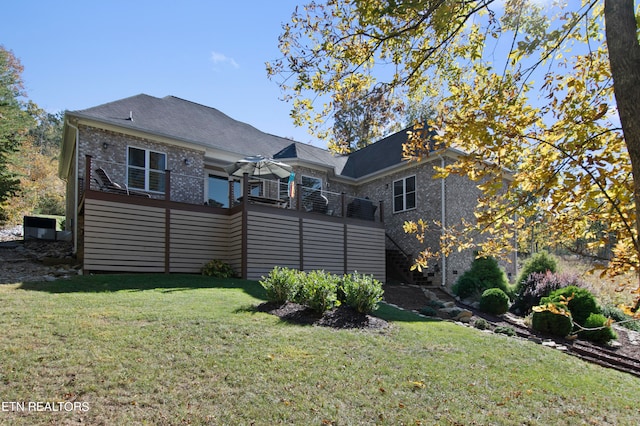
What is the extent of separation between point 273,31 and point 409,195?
12.4 metres

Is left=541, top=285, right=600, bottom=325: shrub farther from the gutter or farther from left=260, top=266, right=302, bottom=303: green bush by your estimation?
left=260, top=266, right=302, bottom=303: green bush

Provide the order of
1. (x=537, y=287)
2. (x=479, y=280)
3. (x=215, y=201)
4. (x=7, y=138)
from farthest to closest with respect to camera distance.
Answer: (x=7, y=138)
(x=215, y=201)
(x=479, y=280)
(x=537, y=287)

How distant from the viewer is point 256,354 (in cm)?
531

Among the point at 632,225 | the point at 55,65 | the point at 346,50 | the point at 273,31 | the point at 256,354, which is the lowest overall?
the point at 256,354

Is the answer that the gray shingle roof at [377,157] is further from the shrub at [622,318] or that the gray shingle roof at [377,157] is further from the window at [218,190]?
the shrub at [622,318]

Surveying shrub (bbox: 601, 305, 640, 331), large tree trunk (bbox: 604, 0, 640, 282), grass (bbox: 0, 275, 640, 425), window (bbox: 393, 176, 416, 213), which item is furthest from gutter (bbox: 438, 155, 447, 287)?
large tree trunk (bbox: 604, 0, 640, 282)

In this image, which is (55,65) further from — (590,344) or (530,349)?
(590,344)

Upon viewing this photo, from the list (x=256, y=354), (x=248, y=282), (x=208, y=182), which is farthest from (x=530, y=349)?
(x=208, y=182)

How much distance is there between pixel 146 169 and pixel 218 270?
421 centimetres

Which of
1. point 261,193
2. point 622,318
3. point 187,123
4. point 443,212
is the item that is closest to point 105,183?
point 187,123

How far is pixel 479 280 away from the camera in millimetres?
13609

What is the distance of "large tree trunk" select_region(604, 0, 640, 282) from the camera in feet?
7.79

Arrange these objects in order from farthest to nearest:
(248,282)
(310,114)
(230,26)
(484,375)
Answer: (248,282)
(230,26)
(484,375)
(310,114)

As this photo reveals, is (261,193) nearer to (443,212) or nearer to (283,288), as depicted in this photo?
(443,212)
